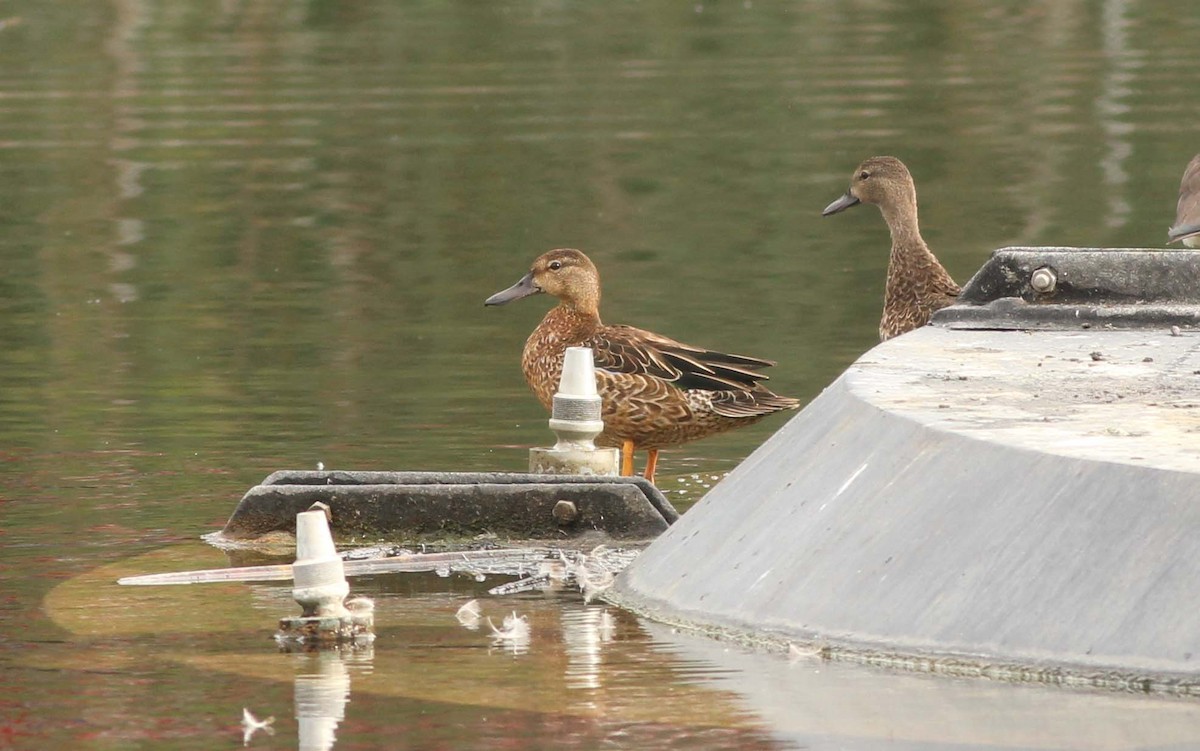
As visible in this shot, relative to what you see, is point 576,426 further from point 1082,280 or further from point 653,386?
point 1082,280

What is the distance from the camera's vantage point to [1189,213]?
10.7 m

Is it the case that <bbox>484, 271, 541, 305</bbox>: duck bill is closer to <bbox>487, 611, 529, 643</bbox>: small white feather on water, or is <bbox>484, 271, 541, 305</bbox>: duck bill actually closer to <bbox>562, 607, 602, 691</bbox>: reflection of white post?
<bbox>562, 607, 602, 691</bbox>: reflection of white post

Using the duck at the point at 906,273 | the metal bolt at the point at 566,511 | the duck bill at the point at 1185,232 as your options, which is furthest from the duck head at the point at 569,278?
the metal bolt at the point at 566,511

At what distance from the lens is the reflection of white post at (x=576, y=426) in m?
9.62

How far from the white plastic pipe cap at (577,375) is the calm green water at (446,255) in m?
0.83

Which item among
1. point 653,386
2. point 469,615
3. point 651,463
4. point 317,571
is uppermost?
point 317,571

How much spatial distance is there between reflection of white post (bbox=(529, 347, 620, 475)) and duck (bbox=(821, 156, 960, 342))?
2085mm

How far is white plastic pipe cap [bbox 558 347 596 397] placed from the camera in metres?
9.66

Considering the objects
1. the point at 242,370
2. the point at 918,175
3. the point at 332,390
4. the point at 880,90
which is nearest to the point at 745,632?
the point at 332,390

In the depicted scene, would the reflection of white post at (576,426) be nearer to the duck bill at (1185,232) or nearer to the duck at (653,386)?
the duck at (653,386)

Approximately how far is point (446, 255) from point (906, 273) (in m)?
8.11

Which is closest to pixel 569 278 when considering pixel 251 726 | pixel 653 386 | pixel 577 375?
pixel 653 386

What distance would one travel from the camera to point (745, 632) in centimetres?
714

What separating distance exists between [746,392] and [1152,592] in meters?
4.61
